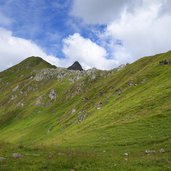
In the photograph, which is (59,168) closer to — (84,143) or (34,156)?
(34,156)

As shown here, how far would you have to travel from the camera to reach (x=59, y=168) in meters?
28.1

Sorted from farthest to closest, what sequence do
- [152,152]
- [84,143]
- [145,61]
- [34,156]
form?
[145,61] → [84,143] → [152,152] → [34,156]

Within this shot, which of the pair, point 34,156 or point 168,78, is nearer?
point 34,156

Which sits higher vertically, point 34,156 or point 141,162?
point 34,156

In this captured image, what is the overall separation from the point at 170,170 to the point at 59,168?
1004cm

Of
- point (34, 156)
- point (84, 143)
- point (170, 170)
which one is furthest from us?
point (84, 143)

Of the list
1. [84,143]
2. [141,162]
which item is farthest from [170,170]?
[84,143]

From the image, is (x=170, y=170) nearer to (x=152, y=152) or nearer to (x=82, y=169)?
(x=82, y=169)

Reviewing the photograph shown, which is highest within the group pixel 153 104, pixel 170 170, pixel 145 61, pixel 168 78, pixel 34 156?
pixel 145 61

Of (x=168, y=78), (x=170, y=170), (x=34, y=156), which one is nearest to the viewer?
(x=170, y=170)

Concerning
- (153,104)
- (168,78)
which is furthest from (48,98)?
(153,104)

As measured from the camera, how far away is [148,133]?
4878 centimetres

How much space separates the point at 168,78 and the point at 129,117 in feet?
94.0

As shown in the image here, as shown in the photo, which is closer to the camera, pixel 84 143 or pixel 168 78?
pixel 84 143
